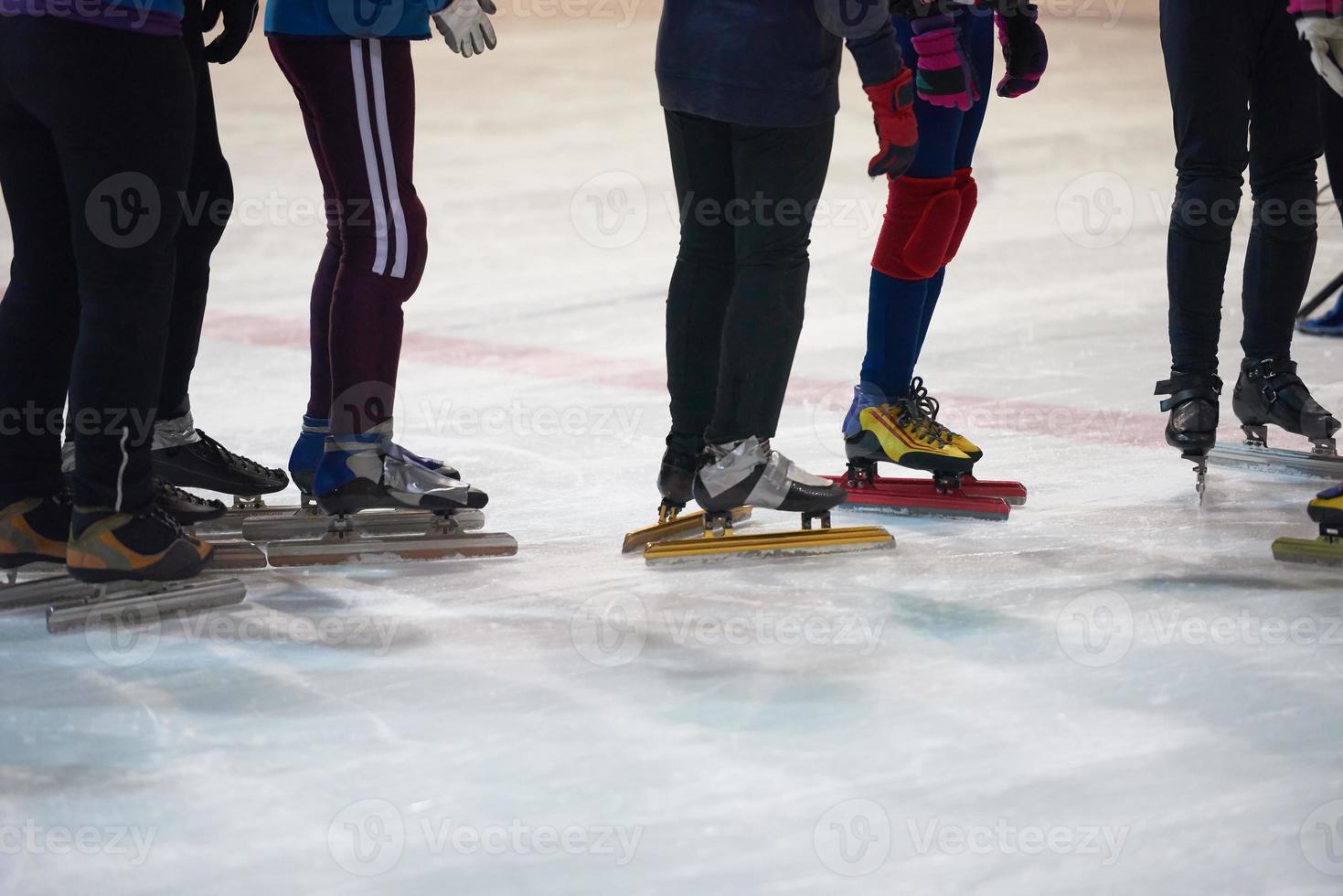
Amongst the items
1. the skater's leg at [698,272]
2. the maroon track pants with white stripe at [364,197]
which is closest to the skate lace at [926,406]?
the skater's leg at [698,272]

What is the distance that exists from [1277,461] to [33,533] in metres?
2.68

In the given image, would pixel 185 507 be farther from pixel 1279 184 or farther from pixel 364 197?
pixel 1279 184

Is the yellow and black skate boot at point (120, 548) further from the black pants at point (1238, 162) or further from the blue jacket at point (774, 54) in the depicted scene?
the black pants at point (1238, 162)

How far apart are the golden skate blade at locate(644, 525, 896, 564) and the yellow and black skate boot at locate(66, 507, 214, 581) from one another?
35.5 inches

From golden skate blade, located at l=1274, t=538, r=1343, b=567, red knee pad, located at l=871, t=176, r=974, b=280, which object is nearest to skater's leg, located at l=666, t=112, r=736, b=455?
red knee pad, located at l=871, t=176, r=974, b=280

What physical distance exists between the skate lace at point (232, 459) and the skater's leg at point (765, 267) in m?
1.02

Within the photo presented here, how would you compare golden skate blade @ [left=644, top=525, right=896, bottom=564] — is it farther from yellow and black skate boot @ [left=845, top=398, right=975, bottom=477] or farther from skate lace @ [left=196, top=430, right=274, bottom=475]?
skate lace @ [left=196, top=430, right=274, bottom=475]

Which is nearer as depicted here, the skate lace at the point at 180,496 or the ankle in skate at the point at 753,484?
the ankle in skate at the point at 753,484

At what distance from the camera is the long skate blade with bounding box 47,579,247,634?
2.90m

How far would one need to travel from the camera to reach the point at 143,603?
2.96 metres

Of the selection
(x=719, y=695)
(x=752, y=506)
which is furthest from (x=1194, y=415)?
(x=719, y=695)

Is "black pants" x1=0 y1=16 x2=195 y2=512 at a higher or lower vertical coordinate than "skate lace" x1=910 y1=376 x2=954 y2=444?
higher

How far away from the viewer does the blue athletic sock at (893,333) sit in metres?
3.85

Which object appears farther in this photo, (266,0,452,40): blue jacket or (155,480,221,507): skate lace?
(155,480,221,507): skate lace
